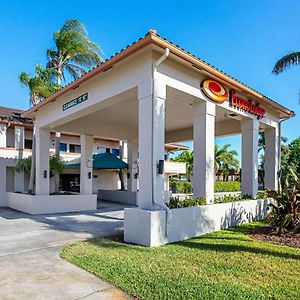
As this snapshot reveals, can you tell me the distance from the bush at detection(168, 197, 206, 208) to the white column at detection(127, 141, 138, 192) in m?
10.5

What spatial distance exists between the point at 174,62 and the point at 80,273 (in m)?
5.82

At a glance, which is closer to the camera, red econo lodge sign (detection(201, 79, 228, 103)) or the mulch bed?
the mulch bed

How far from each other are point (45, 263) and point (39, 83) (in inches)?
421

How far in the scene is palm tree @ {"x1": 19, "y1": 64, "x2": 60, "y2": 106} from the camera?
1402 centimetres

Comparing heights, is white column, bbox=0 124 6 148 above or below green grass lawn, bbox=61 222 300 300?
above

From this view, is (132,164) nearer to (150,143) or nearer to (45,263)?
(150,143)

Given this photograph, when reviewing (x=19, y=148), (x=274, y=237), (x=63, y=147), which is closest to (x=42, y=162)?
(x=19, y=148)

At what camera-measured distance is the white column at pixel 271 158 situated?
43.2ft

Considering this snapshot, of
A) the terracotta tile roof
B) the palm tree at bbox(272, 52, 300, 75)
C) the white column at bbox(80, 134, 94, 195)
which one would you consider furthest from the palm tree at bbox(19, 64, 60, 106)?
the palm tree at bbox(272, 52, 300, 75)

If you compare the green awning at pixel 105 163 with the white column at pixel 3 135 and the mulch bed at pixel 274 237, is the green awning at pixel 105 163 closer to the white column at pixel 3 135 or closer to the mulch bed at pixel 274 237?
the white column at pixel 3 135

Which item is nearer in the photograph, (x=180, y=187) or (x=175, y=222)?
(x=175, y=222)

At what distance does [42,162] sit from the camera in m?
13.3

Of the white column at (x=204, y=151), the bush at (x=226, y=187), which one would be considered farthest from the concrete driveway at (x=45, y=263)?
the bush at (x=226, y=187)

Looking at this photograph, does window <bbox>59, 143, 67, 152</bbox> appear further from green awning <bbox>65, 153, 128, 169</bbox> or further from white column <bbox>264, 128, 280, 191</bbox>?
white column <bbox>264, 128, 280, 191</bbox>
